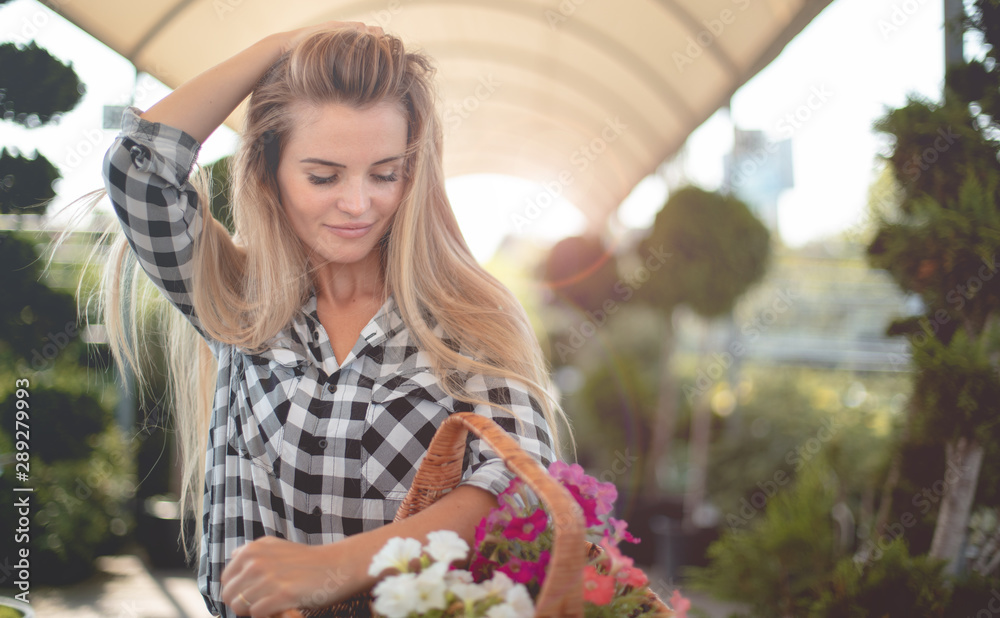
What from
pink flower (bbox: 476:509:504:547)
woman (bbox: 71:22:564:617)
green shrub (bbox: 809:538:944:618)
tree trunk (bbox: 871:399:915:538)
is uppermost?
woman (bbox: 71:22:564:617)

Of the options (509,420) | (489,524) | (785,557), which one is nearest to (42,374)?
(509,420)

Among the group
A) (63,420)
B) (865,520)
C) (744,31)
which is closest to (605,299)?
(744,31)

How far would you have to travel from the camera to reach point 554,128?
929 centimetres

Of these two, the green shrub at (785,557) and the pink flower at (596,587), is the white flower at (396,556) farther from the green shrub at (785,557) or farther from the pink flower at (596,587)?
the green shrub at (785,557)

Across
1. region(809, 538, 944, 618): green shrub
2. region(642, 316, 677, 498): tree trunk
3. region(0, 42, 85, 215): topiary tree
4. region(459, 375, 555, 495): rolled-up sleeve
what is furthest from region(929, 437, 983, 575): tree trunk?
region(642, 316, 677, 498): tree trunk

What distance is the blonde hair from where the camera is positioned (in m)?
1.64

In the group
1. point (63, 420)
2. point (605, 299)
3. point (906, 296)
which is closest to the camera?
point (906, 296)

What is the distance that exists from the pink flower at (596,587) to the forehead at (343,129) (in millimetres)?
1076

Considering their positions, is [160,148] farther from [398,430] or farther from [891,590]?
[891,590]

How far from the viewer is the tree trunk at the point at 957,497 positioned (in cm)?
246

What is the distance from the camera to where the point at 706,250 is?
531cm

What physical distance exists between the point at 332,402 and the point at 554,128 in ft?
27.0

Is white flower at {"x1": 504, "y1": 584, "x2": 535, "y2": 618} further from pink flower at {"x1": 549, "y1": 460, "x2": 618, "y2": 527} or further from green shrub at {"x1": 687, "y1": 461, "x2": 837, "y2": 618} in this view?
green shrub at {"x1": 687, "y1": 461, "x2": 837, "y2": 618}

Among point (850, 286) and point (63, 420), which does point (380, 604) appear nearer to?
point (63, 420)
